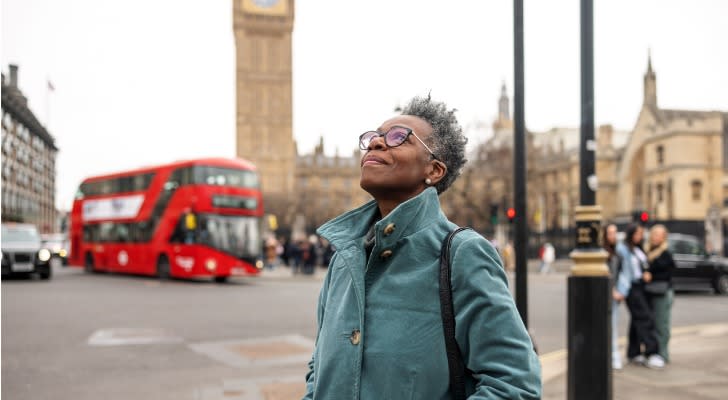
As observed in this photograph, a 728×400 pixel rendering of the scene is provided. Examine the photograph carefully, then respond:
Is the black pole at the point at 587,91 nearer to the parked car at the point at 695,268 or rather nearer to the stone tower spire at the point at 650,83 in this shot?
the parked car at the point at 695,268

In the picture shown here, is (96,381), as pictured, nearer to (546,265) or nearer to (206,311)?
(206,311)

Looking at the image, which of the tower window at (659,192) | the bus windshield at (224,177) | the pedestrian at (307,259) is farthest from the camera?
the tower window at (659,192)

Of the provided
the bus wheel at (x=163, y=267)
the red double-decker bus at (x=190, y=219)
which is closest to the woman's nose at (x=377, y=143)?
the red double-decker bus at (x=190, y=219)

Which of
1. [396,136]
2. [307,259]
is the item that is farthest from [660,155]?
[396,136]

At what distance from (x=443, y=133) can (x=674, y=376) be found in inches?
238

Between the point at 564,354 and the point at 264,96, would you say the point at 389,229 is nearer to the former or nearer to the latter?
the point at 564,354

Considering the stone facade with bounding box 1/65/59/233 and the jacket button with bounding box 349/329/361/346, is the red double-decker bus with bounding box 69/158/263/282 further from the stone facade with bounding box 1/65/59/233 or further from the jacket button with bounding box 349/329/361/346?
the stone facade with bounding box 1/65/59/233

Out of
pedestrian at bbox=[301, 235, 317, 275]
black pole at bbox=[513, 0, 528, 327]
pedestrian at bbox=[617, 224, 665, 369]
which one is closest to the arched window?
pedestrian at bbox=[301, 235, 317, 275]

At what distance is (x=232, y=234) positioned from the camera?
22000mm

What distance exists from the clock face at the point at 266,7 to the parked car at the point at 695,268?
88.5 m

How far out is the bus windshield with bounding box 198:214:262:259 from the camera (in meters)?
21.6

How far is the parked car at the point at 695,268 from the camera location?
→ 19172mm

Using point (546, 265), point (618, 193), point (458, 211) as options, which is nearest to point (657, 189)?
point (618, 193)

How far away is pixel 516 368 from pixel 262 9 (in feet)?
341
